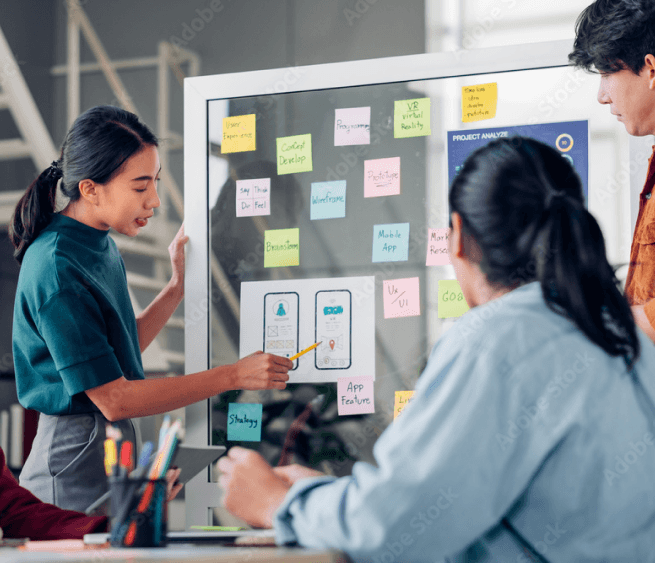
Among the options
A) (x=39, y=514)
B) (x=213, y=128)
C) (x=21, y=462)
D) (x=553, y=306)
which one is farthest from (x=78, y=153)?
(x=21, y=462)

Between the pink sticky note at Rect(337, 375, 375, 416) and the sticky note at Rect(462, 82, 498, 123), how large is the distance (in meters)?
0.64

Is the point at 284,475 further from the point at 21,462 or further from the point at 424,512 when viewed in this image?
the point at 21,462

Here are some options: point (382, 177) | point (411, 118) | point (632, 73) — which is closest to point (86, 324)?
point (382, 177)

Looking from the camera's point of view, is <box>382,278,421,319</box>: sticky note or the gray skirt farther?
<box>382,278,421,319</box>: sticky note

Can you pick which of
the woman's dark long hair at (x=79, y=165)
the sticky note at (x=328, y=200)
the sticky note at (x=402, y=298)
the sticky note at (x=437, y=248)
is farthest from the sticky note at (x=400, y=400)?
→ the woman's dark long hair at (x=79, y=165)

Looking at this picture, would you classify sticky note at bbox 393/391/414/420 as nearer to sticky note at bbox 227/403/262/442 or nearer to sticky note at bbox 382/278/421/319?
sticky note at bbox 382/278/421/319

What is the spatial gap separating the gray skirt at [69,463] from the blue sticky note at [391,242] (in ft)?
2.28

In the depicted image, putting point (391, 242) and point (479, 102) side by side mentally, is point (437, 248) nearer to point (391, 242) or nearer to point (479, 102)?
point (391, 242)

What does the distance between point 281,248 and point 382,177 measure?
11.7 inches

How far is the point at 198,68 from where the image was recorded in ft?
12.2

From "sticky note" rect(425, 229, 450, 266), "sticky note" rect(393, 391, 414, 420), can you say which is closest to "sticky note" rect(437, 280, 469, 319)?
"sticky note" rect(425, 229, 450, 266)

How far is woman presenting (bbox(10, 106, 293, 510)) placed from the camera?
1.38 m

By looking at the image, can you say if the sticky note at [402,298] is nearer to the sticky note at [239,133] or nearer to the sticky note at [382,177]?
the sticky note at [382,177]

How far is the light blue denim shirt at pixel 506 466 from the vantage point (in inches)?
24.9
